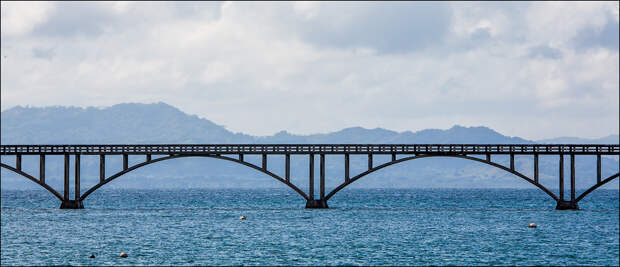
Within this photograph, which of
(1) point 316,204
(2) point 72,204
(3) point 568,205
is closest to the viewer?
(3) point 568,205

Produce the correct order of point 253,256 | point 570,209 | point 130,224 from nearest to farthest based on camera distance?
point 253,256, point 130,224, point 570,209

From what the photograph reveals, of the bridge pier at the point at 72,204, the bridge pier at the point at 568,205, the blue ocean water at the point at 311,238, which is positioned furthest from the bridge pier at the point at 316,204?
the bridge pier at the point at 72,204

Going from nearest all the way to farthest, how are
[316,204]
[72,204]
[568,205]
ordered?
[568,205], [316,204], [72,204]

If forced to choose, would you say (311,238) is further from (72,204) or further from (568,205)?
(72,204)

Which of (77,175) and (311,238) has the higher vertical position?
(77,175)

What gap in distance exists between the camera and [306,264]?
44344 millimetres

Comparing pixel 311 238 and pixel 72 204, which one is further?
pixel 72 204

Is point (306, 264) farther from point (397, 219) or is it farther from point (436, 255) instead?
point (397, 219)

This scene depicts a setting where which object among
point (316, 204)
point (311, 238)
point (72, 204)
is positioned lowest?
point (311, 238)

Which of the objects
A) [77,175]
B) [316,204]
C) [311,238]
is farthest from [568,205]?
[77,175]

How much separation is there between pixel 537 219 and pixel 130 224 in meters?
33.4

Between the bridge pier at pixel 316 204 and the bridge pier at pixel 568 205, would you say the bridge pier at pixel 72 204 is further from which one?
the bridge pier at pixel 568 205

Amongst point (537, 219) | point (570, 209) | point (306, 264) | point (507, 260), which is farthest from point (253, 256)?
point (570, 209)

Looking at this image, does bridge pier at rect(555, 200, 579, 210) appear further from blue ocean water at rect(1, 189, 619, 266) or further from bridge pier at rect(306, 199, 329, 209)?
bridge pier at rect(306, 199, 329, 209)
